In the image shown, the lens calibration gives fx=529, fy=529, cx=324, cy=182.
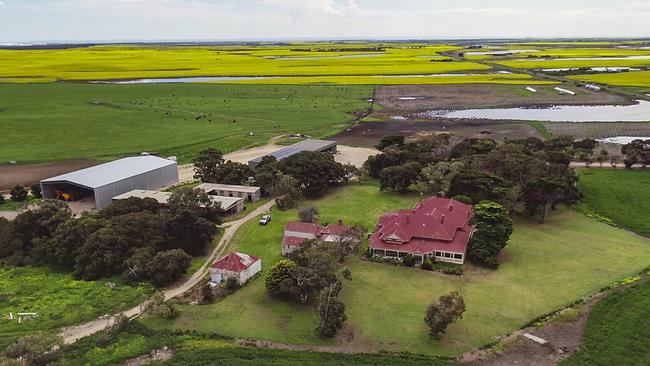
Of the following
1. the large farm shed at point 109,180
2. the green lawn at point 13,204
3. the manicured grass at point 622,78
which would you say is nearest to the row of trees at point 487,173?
the large farm shed at point 109,180

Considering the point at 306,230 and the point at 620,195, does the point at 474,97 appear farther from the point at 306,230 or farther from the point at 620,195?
the point at 306,230

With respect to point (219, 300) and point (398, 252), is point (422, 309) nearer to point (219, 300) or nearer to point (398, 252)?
point (398, 252)

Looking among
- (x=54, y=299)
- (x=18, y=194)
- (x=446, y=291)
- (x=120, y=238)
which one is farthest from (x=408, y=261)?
(x=18, y=194)

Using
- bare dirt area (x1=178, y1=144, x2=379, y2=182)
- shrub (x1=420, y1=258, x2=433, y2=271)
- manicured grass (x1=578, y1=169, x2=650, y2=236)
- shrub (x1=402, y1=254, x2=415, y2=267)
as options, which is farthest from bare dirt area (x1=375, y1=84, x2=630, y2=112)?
shrub (x1=420, y1=258, x2=433, y2=271)

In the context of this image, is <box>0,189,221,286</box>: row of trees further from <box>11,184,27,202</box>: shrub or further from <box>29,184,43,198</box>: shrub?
<box>29,184,43,198</box>: shrub

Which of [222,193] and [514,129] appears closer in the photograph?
[222,193]

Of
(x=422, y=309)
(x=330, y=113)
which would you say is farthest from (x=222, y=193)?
(x=330, y=113)
